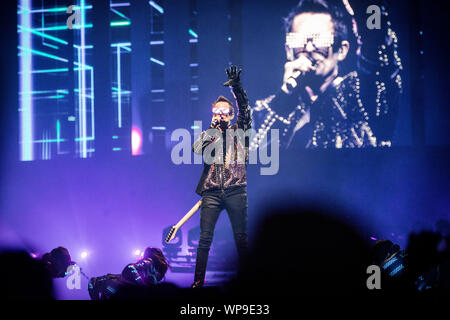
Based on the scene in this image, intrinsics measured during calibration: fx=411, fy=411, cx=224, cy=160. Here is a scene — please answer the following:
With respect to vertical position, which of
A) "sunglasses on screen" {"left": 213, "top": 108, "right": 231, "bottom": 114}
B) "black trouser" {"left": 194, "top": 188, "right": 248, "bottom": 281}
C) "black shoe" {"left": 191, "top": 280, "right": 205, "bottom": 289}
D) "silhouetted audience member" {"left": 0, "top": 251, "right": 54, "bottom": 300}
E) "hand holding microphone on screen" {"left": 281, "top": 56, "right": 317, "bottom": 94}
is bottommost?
"silhouetted audience member" {"left": 0, "top": 251, "right": 54, "bottom": 300}

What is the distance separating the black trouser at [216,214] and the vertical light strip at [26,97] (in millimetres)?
4923

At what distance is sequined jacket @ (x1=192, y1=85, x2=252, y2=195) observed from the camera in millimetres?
4211

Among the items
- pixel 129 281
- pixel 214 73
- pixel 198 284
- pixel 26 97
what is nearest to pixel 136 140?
pixel 214 73

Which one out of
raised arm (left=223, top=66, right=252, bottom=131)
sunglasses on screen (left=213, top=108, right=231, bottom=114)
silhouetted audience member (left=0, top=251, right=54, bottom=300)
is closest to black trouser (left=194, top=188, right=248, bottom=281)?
raised arm (left=223, top=66, right=252, bottom=131)

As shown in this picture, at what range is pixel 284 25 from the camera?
6605mm

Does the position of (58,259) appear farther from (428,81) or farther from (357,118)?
(428,81)

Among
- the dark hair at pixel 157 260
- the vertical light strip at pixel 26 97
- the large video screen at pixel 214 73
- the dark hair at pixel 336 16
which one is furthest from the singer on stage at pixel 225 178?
the vertical light strip at pixel 26 97

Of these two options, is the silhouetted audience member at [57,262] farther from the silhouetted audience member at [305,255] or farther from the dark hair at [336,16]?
the dark hair at [336,16]

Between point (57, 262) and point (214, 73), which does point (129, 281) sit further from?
point (214, 73)

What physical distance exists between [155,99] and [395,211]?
480cm

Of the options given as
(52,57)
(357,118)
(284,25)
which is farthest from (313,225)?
(52,57)

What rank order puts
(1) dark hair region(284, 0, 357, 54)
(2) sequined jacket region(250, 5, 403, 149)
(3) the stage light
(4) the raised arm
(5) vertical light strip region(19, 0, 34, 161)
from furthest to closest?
(5) vertical light strip region(19, 0, 34, 161), (3) the stage light, (1) dark hair region(284, 0, 357, 54), (2) sequined jacket region(250, 5, 403, 149), (4) the raised arm

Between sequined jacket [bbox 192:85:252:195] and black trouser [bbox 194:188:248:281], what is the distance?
9 centimetres

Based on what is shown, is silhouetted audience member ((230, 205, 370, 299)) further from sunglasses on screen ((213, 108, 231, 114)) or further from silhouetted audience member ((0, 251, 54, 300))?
silhouetted audience member ((0, 251, 54, 300))
